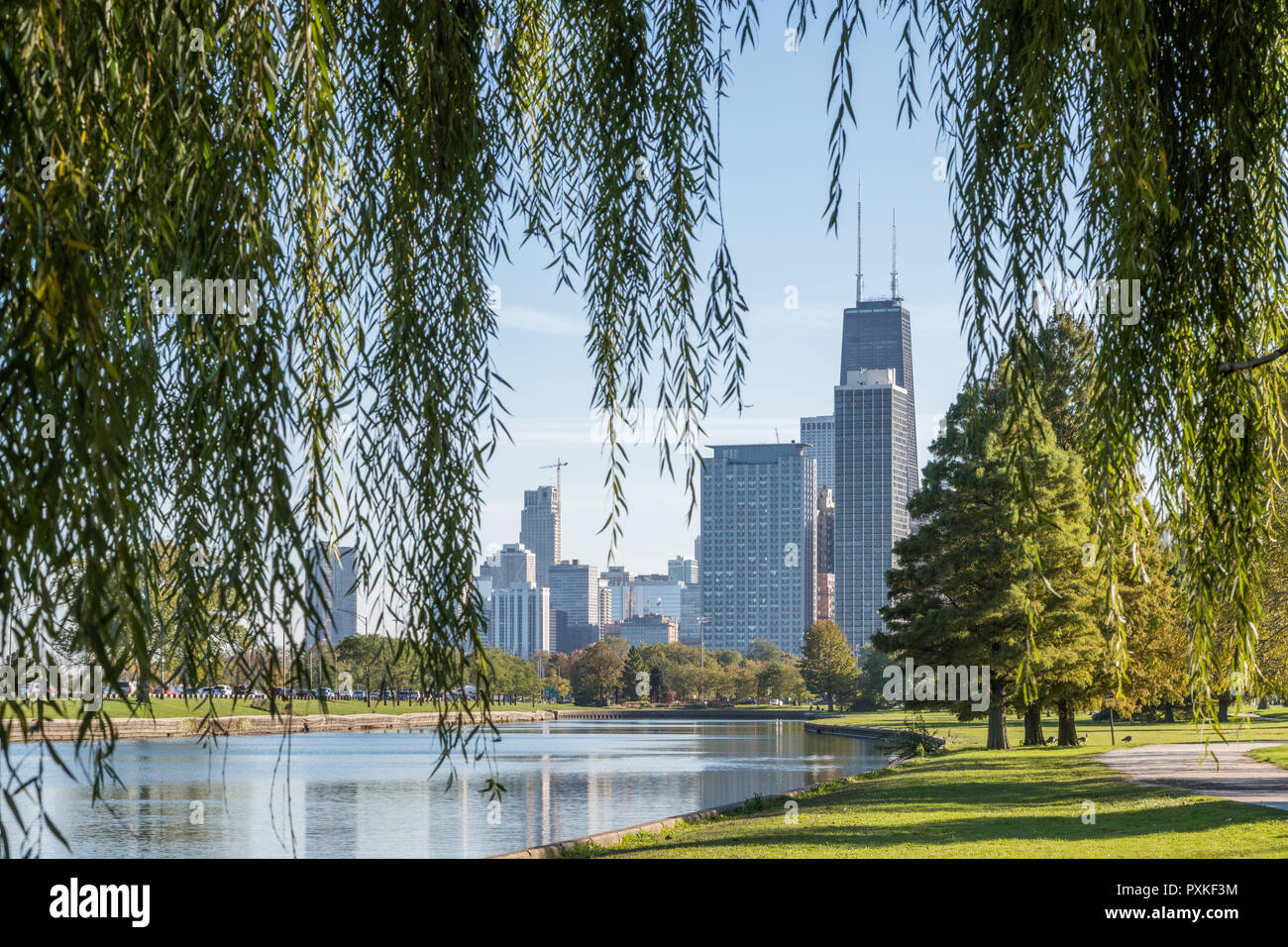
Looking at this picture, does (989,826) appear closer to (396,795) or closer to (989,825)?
(989,825)

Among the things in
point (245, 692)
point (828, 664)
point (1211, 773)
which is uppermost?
point (245, 692)

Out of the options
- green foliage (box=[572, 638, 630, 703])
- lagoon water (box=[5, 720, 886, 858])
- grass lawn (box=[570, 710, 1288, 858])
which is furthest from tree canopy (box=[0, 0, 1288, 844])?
green foliage (box=[572, 638, 630, 703])

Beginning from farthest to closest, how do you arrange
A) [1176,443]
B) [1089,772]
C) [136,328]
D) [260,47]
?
[1089,772], [1176,443], [136,328], [260,47]

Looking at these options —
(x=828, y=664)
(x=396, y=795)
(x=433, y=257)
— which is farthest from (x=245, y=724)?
(x=433, y=257)

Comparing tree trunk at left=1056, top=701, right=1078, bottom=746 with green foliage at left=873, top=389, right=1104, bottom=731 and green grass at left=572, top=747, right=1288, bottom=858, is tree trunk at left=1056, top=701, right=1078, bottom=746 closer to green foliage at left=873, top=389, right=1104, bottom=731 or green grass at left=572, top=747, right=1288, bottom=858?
green foliage at left=873, top=389, right=1104, bottom=731

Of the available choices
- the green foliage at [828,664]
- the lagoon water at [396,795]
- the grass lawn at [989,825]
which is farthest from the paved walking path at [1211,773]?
the green foliage at [828,664]
